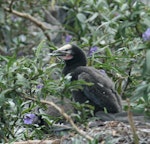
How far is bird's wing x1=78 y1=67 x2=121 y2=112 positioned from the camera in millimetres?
5859

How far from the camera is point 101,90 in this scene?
19.3 feet

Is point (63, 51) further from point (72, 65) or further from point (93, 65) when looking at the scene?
point (93, 65)

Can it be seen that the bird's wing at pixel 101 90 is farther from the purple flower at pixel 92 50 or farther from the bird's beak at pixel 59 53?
the purple flower at pixel 92 50

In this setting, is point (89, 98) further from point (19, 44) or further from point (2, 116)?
point (19, 44)

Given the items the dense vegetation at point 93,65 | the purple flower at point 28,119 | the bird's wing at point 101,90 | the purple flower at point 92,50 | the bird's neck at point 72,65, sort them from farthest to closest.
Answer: the purple flower at point 92,50 < the bird's neck at point 72,65 < the bird's wing at point 101,90 < the purple flower at point 28,119 < the dense vegetation at point 93,65

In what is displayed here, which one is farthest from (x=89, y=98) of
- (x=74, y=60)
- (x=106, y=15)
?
(x=106, y=15)

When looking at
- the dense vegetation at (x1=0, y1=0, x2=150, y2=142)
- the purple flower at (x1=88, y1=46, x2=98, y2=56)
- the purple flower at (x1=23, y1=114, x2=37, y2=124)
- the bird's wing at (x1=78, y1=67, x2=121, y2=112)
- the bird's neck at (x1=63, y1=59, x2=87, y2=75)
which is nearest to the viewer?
the dense vegetation at (x1=0, y1=0, x2=150, y2=142)

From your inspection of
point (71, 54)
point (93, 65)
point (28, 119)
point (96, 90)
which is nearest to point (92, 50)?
point (93, 65)

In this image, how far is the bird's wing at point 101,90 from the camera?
5.86 metres

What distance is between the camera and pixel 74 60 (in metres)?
6.27

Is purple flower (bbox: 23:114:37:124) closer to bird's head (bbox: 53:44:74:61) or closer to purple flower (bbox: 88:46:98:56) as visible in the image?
bird's head (bbox: 53:44:74:61)

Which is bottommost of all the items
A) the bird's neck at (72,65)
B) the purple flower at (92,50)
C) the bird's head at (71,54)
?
the bird's neck at (72,65)

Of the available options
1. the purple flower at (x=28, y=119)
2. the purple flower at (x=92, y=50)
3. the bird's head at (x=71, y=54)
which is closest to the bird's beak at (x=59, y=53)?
the bird's head at (x=71, y=54)

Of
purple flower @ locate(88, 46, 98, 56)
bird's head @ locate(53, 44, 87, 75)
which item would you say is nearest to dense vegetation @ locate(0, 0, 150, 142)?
purple flower @ locate(88, 46, 98, 56)
